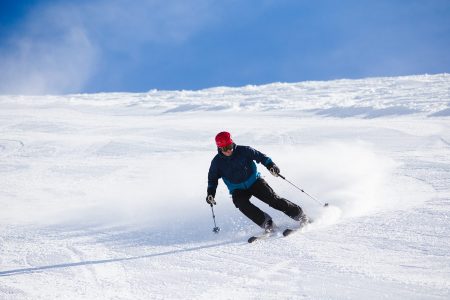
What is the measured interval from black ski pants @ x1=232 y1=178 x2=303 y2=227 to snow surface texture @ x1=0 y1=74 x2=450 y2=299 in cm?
28

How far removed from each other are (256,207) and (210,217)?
3.57 ft

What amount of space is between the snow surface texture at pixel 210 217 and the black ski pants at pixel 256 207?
0.28 metres

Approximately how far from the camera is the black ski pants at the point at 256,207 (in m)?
5.55

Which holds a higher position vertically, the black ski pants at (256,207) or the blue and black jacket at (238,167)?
the blue and black jacket at (238,167)

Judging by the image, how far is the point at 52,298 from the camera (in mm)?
4016

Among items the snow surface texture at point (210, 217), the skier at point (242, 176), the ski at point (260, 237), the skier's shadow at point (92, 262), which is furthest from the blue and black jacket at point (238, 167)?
the skier's shadow at point (92, 262)

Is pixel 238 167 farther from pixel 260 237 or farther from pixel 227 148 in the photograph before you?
pixel 260 237

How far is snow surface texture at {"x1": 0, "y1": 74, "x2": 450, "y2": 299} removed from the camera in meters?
4.07

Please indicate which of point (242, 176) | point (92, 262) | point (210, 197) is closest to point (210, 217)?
point (210, 197)

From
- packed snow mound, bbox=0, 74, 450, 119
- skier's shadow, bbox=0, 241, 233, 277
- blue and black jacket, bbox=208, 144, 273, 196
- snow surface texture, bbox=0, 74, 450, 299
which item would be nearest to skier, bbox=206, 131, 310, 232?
blue and black jacket, bbox=208, 144, 273, 196

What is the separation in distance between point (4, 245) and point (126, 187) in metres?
3.82

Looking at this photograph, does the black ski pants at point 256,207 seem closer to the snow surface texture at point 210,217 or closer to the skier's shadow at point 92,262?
the snow surface texture at point 210,217

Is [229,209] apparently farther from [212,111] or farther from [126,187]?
[212,111]

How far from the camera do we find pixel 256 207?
5676 millimetres
